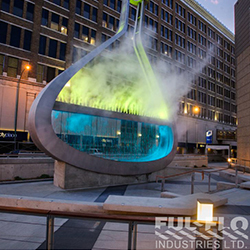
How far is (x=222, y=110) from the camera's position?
53.0 m

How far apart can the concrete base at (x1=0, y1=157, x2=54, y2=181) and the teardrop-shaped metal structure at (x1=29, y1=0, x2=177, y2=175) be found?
15.2ft

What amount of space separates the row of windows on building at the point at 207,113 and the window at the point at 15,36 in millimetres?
28841

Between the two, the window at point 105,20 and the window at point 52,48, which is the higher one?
the window at point 105,20

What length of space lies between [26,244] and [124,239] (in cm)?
185

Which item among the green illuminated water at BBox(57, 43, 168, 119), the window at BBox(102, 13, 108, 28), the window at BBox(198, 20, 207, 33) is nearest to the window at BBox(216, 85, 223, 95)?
the window at BBox(198, 20, 207, 33)

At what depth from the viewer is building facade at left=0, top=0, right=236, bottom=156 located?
79.2ft

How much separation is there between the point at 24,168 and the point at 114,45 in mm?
22578

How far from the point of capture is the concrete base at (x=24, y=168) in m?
13.3

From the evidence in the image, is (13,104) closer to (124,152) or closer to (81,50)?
(81,50)

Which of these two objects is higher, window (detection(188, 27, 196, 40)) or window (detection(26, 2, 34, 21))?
window (detection(188, 27, 196, 40))

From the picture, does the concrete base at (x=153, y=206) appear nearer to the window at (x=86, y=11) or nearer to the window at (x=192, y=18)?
the window at (x=86, y=11)

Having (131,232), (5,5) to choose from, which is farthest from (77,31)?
(131,232)

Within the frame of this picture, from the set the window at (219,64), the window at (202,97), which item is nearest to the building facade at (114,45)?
the window at (202,97)

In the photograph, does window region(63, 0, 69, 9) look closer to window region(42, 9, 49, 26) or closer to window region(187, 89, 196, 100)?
window region(42, 9, 49, 26)
